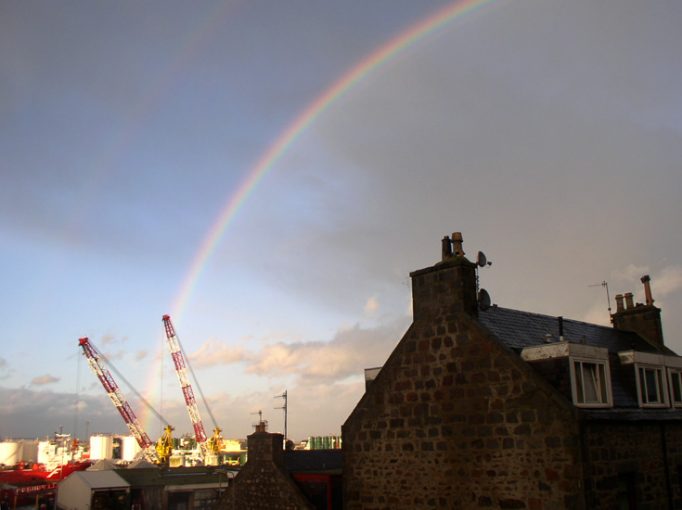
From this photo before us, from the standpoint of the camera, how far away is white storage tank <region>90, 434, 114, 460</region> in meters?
156

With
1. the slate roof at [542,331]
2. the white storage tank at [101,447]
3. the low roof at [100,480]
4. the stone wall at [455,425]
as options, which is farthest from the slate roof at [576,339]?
the white storage tank at [101,447]

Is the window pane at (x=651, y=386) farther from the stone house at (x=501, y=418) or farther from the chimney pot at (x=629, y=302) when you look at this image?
the chimney pot at (x=629, y=302)

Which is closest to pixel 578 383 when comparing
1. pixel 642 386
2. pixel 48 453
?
pixel 642 386

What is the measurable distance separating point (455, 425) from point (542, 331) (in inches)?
204

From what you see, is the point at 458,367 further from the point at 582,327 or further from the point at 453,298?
the point at 582,327

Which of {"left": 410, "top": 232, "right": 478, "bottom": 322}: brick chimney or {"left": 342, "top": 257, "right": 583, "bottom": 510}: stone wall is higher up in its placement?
{"left": 410, "top": 232, "right": 478, "bottom": 322}: brick chimney

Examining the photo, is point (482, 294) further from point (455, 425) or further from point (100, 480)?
point (100, 480)

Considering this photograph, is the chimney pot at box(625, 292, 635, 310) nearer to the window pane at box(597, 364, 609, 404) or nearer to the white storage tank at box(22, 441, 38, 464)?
the window pane at box(597, 364, 609, 404)

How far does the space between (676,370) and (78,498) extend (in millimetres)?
43321

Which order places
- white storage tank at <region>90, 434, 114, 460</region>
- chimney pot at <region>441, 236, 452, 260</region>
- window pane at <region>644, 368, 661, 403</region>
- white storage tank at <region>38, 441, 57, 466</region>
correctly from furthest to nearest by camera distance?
white storage tank at <region>90, 434, 114, 460</region>, white storage tank at <region>38, 441, 57, 466</region>, window pane at <region>644, 368, 661, 403</region>, chimney pot at <region>441, 236, 452, 260</region>

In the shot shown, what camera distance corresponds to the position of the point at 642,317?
26.3 metres

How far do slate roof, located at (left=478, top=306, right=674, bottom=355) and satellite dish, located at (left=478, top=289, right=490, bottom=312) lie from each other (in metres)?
0.20

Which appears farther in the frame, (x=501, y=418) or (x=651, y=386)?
(x=651, y=386)

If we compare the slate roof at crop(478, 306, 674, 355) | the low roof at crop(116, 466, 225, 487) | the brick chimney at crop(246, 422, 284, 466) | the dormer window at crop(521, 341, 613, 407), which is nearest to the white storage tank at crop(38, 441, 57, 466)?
the low roof at crop(116, 466, 225, 487)
